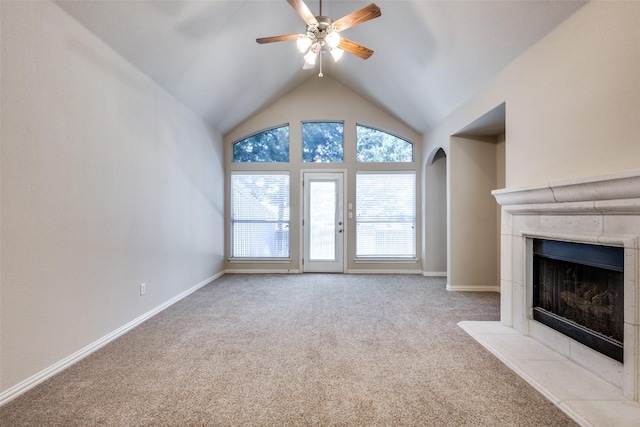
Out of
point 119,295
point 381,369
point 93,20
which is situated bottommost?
point 381,369

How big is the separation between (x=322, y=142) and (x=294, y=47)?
1.81 m

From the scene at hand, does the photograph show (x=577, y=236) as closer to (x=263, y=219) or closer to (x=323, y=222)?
(x=323, y=222)

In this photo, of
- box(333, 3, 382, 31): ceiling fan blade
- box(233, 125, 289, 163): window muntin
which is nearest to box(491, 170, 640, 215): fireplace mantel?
box(333, 3, 382, 31): ceiling fan blade

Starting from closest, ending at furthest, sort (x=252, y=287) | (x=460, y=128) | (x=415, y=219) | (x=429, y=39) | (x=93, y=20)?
(x=93, y=20) < (x=429, y=39) < (x=460, y=128) < (x=252, y=287) < (x=415, y=219)

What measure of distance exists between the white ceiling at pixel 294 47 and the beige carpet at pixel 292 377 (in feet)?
8.34

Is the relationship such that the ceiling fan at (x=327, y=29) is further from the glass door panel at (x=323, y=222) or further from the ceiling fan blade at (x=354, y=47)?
the glass door panel at (x=323, y=222)

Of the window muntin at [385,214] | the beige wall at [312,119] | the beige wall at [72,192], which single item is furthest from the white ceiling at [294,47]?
the window muntin at [385,214]

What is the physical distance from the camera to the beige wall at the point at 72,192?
1.85m

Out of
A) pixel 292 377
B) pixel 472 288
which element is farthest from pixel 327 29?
pixel 472 288

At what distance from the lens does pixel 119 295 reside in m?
2.78

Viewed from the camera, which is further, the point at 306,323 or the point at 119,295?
the point at 306,323

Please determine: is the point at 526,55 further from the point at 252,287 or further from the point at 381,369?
the point at 252,287

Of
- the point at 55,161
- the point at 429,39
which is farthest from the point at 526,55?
the point at 55,161

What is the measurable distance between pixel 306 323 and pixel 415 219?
333 centimetres
